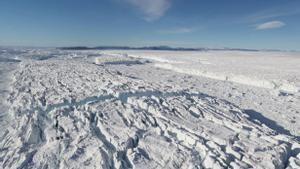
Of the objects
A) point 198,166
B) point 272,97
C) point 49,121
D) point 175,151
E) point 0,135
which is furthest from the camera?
point 272,97

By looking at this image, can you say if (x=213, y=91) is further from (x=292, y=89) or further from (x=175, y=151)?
(x=175, y=151)

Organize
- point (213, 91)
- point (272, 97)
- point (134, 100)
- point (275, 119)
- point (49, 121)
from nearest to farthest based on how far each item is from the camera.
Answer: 1. point (49, 121)
2. point (275, 119)
3. point (134, 100)
4. point (272, 97)
5. point (213, 91)

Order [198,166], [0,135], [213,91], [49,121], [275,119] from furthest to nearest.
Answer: [213,91] < [275,119] < [49,121] < [0,135] < [198,166]

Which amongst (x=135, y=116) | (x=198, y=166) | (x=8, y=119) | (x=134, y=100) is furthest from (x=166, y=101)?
(x=8, y=119)

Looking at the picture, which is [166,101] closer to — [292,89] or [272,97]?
[272,97]

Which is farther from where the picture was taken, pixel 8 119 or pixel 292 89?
pixel 292 89

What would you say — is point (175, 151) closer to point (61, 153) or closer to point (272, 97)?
point (61, 153)

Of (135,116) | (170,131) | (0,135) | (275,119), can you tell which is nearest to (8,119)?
(0,135)

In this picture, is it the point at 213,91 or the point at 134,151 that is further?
the point at 213,91

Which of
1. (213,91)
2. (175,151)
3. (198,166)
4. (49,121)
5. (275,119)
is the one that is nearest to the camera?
(198,166)
